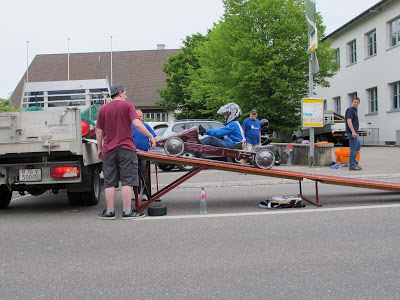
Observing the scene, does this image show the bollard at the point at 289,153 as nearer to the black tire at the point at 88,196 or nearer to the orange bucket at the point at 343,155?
the orange bucket at the point at 343,155

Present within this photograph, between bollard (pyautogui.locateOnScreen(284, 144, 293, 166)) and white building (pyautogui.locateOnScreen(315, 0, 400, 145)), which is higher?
white building (pyautogui.locateOnScreen(315, 0, 400, 145))

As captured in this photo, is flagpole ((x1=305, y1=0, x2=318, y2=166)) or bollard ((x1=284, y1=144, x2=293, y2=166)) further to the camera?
bollard ((x1=284, y1=144, x2=293, y2=166))

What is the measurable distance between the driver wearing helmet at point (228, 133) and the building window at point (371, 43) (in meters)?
23.2

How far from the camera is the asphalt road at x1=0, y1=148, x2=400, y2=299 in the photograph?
3361mm

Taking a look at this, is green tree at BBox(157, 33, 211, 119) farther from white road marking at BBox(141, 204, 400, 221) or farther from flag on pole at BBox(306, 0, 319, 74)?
white road marking at BBox(141, 204, 400, 221)

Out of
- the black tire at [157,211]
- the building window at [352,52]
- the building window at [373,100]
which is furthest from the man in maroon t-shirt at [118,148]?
the building window at [352,52]

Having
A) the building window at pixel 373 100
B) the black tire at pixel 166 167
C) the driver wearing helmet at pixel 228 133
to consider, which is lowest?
the black tire at pixel 166 167

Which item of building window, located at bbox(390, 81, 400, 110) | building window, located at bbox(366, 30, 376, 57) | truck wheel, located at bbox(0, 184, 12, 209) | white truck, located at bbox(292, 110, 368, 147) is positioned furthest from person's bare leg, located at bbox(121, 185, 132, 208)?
building window, located at bbox(366, 30, 376, 57)

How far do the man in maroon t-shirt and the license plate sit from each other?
0.93 meters

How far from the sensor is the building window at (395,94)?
82.6 feet

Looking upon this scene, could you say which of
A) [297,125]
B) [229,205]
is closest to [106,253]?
[229,205]

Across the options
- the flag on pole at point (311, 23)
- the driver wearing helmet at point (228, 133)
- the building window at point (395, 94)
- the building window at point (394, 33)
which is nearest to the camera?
the driver wearing helmet at point (228, 133)

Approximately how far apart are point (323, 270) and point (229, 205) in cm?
343

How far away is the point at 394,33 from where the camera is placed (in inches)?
1007
